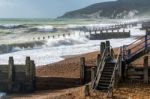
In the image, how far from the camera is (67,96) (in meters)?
21.1

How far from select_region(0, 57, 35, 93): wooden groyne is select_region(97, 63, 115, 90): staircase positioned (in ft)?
20.2

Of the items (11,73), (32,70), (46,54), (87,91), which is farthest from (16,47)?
(87,91)

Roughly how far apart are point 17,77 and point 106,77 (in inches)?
302

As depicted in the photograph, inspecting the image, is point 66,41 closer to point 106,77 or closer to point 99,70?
point 99,70

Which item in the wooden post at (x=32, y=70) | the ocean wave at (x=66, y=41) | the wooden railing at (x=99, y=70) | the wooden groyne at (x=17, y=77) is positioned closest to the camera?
the wooden railing at (x=99, y=70)

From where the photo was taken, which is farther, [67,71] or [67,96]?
[67,71]

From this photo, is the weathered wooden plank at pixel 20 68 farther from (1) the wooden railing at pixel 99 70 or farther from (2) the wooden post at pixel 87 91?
(2) the wooden post at pixel 87 91

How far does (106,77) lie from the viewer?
21.1m

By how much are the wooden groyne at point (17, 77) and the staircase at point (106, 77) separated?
616 cm

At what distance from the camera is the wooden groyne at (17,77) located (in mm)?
26141

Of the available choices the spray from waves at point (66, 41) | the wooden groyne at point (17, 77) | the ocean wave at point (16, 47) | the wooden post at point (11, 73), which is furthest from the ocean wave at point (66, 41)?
the wooden post at point (11, 73)

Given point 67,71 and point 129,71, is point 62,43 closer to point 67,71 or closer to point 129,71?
point 67,71

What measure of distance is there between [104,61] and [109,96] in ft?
9.03

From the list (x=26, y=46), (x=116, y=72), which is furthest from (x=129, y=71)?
(x=26, y=46)
